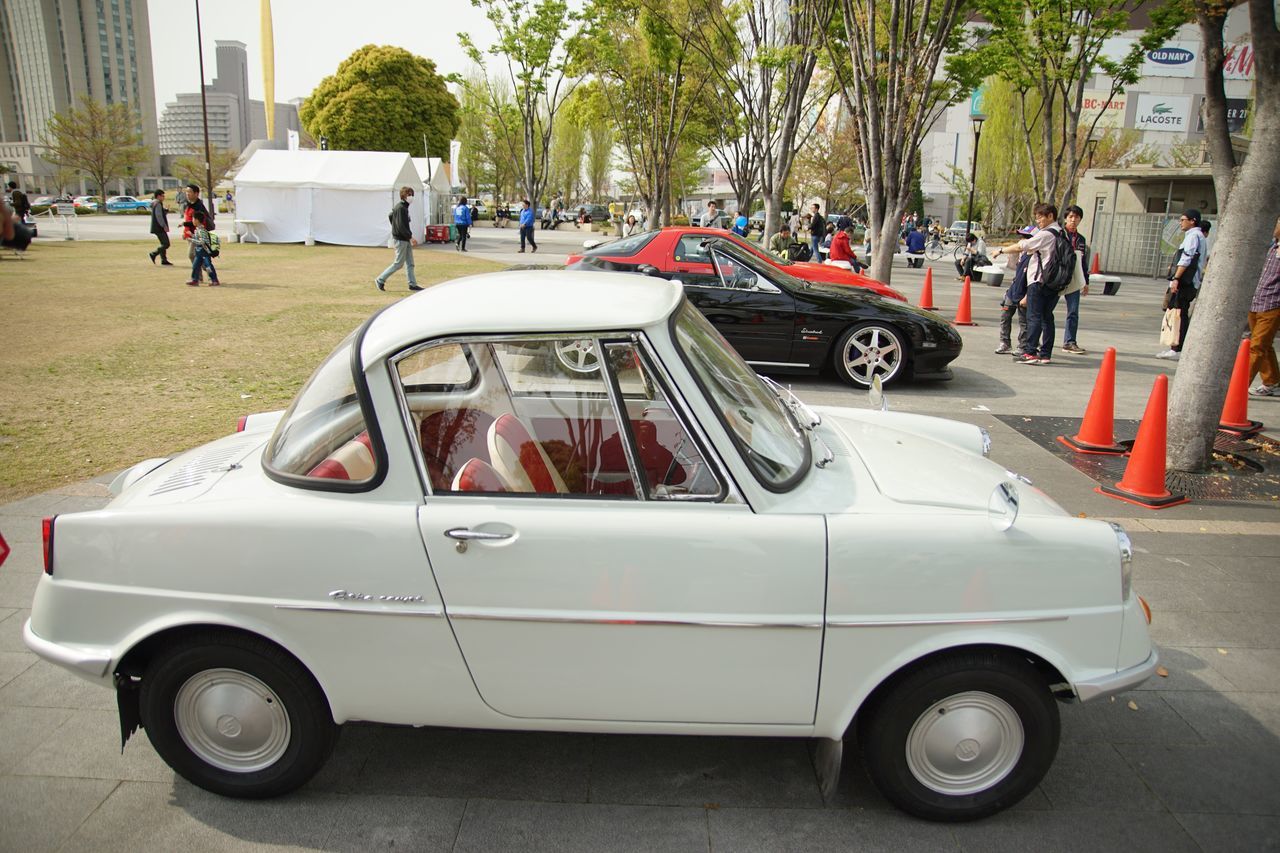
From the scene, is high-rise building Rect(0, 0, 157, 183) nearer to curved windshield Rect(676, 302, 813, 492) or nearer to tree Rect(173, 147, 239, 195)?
tree Rect(173, 147, 239, 195)

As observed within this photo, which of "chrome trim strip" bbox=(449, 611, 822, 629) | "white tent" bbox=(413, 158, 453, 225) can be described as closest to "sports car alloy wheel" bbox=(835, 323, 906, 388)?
"chrome trim strip" bbox=(449, 611, 822, 629)

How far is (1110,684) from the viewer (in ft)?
8.50

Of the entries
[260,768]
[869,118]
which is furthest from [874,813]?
[869,118]

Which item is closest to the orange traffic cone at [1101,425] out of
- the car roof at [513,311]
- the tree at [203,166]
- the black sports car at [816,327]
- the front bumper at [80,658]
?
the black sports car at [816,327]

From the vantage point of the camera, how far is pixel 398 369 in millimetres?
2639

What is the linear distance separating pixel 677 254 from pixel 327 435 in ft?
24.5

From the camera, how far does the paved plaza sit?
262 cm

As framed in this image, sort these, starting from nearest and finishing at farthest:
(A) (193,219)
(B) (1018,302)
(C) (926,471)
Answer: (C) (926,471) → (B) (1018,302) → (A) (193,219)

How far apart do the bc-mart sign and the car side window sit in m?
54.7

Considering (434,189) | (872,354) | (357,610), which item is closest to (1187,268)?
(872,354)

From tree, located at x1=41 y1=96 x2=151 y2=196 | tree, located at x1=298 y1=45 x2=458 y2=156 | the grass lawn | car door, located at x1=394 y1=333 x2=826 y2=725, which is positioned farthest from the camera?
tree, located at x1=41 y1=96 x2=151 y2=196

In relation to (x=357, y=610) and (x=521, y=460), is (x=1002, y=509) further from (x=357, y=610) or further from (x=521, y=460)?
(x=357, y=610)

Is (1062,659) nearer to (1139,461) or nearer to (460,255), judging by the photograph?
(1139,461)

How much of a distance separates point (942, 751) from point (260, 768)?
216 centimetres
